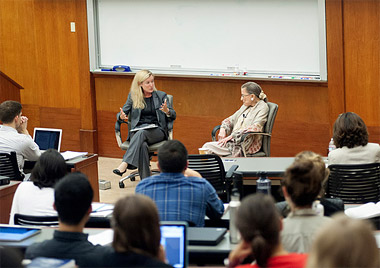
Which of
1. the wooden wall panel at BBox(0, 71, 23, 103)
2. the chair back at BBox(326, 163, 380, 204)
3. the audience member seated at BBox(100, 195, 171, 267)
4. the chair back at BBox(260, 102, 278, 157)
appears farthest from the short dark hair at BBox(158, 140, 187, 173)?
the wooden wall panel at BBox(0, 71, 23, 103)

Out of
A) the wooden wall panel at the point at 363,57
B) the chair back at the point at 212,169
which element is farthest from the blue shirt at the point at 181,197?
the wooden wall panel at the point at 363,57

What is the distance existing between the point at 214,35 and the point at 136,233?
6.22 m

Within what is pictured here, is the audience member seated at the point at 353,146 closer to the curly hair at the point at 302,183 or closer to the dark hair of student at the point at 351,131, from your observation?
the dark hair of student at the point at 351,131

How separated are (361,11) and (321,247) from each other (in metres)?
6.13

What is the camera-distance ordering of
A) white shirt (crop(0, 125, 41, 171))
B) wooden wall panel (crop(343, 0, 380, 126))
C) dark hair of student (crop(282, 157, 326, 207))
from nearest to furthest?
dark hair of student (crop(282, 157, 326, 207)) < white shirt (crop(0, 125, 41, 171)) < wooden wall panel (crop(343, 0, 380, 126))

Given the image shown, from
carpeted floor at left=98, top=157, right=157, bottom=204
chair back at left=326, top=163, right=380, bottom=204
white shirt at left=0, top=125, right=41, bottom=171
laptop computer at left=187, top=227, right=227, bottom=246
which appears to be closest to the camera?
laptop computer at left=187, top=227, right=227, bottom=246

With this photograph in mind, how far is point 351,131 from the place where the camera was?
490 centimetres

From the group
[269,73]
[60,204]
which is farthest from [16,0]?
[60,204]

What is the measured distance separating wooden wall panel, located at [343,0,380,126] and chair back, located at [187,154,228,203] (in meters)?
2.81

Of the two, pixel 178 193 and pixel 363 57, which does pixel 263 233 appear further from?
pixel 363 57

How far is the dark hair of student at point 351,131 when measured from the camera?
489 cm

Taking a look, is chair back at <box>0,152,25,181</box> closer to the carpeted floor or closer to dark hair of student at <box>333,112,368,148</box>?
the carpeted floor

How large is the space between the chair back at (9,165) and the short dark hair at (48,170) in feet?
5.89

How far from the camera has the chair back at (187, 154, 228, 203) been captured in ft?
17.6
